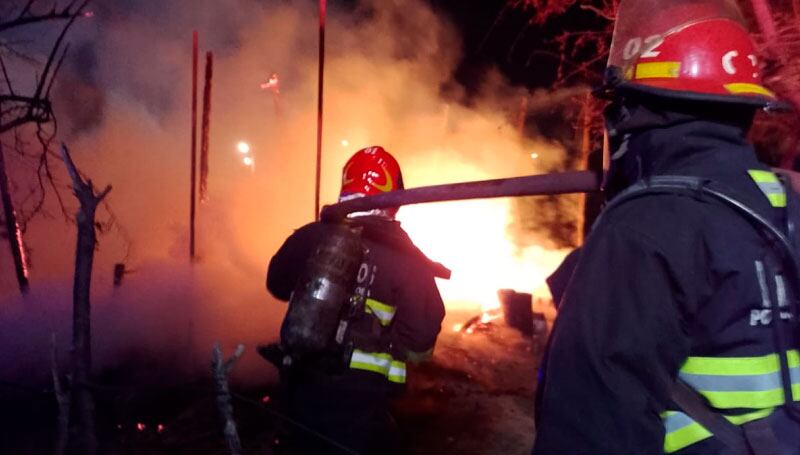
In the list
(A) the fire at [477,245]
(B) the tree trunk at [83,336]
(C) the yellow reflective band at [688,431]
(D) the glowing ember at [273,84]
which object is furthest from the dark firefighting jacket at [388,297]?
(D) the glowing ember at [273,84]

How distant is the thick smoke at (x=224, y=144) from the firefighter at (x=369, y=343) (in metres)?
6.50

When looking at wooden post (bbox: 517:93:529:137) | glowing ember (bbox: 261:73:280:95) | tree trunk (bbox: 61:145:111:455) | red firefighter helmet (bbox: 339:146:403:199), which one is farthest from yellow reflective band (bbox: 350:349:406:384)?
glowing ember (bbox: 261:73:280:95)

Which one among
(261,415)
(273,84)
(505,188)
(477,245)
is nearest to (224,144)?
(273,84)

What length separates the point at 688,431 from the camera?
1.10m

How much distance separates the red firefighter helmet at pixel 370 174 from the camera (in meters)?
3.28

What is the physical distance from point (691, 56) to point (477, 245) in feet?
39.7

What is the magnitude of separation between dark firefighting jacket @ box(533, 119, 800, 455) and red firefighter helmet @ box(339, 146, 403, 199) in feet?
7.23

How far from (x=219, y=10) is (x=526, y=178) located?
15.6m

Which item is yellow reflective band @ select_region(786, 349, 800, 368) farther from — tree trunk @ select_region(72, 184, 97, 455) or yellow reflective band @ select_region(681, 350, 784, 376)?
tree trunk @ select_region(72, 184, 97, 455)

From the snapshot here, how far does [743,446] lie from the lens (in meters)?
1.10

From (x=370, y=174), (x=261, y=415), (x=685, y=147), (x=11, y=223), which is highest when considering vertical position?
(x=11, y=223)

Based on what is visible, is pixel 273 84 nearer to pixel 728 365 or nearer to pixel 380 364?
pixel 380 364

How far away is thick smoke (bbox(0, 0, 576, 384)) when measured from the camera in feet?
36.0

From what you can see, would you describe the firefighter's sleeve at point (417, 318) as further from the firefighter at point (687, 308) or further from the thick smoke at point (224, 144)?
the thick smoke at point (224, 144)
